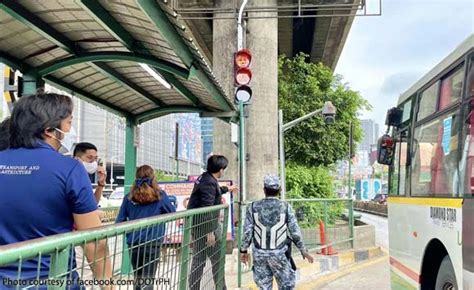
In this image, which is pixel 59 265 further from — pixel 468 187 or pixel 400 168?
pixel 400 168

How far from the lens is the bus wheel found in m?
4.54

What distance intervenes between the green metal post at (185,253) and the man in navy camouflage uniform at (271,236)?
130 centimetres

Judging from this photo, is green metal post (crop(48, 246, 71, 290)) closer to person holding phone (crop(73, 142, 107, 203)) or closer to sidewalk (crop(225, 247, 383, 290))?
person holding phone (crop(73, 142, 107, 203))

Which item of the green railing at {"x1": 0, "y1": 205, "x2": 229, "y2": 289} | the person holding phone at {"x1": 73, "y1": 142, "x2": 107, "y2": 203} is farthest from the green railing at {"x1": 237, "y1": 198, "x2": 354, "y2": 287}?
the person holding phone at {"x1": 73, "y1": 142, "x2": 107, "y2": 203}

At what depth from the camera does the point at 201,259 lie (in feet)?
15.8

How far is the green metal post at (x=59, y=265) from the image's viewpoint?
1969mm

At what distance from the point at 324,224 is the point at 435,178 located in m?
6.08

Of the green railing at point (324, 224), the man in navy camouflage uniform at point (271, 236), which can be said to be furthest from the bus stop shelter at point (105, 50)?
the green railing at point (324, 224)

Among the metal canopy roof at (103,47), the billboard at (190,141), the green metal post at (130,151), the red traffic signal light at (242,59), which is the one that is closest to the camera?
the metal canopy roof at (103,47)

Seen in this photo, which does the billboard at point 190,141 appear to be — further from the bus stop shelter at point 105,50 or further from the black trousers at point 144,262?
the black trousers at point 144,262

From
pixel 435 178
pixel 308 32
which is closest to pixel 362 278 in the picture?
pixel 435 178

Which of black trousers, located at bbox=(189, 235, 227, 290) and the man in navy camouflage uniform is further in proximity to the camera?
the man in navy camouflage uniform

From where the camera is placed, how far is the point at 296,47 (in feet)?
93.7

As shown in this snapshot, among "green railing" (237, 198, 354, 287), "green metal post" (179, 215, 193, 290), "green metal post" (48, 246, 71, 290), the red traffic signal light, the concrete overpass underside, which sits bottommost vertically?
"green railing" (237, 198, 354, 287)
